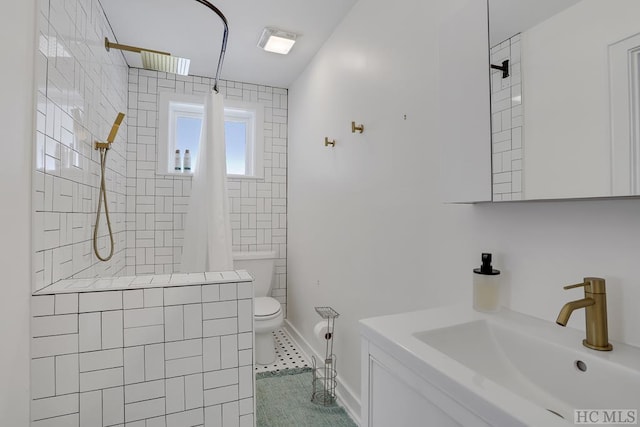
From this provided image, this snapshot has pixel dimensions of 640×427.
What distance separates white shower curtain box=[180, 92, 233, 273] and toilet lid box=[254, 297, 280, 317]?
509 mm

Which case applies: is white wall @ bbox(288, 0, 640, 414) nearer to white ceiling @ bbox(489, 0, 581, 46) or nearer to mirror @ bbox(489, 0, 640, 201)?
mirror @ bbox(489, 0, 640, 201)

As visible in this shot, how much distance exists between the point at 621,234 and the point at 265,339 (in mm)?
2297

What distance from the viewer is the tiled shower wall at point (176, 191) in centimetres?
286

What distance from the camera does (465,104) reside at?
1097mm

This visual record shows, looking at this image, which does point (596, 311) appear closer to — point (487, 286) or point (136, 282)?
point (487, 286)

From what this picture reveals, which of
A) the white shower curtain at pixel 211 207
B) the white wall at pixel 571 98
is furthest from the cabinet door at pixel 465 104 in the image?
the white shower curtain at pixel 211 207

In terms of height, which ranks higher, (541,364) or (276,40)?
(276,40)

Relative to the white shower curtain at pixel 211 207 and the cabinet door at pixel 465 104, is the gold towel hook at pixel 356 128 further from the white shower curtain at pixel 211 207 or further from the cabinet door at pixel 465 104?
the white shower curtain at pixel 211 207

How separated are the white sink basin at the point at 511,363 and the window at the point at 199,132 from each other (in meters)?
2.55

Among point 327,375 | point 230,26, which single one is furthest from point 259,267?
point 230,26

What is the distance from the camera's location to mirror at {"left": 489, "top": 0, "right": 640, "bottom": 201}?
0.71 m

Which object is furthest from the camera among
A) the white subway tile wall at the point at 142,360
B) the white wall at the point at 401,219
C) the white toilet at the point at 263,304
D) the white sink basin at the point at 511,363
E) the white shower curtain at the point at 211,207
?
the white toilet at the point at 263,304

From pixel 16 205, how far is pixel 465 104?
5.02ft

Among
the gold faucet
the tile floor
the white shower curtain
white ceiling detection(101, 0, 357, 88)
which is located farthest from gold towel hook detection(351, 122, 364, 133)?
the tile floor
